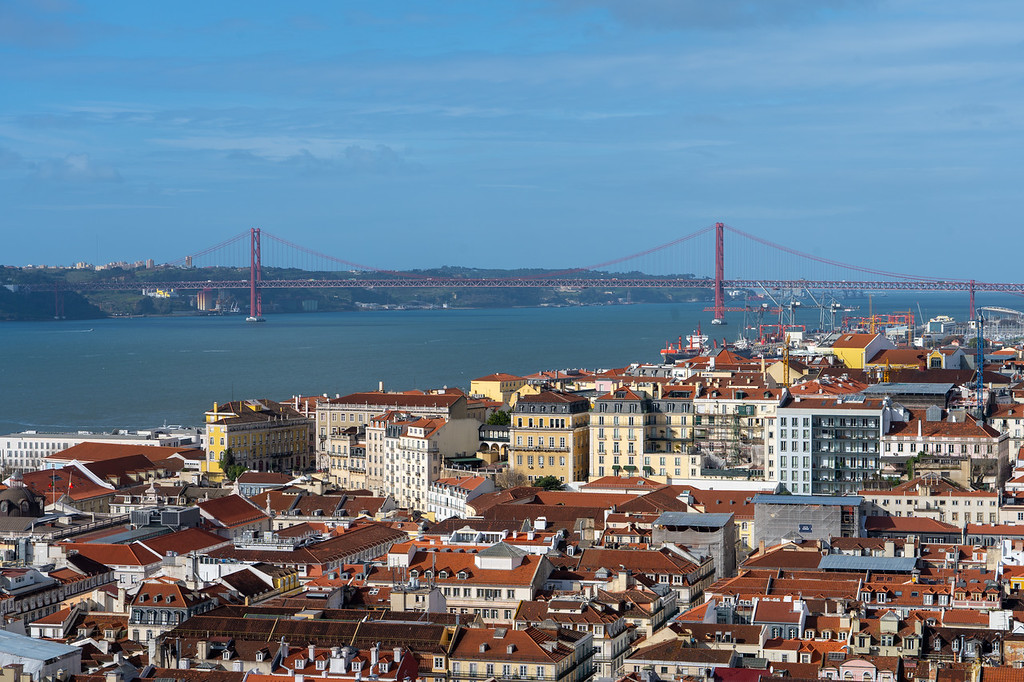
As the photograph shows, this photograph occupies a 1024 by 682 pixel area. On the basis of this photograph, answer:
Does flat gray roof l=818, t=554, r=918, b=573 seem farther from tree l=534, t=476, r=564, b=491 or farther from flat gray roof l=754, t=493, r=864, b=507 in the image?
tree l=534, t=476, r=564, b=491

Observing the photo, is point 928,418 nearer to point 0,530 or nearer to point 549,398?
point 549,398

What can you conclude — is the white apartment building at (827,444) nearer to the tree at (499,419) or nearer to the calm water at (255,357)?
the tree at (499,419)

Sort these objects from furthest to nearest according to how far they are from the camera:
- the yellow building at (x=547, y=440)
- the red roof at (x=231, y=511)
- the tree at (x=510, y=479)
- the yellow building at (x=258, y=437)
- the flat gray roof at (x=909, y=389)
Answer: the yellow building at (x=258, y=437) < the yellow building at (x=547, y=440) < the flat gray roof at (x=909, y=389) < the tree at (x=510, y=479) < the red roof at (x=231, y=511)

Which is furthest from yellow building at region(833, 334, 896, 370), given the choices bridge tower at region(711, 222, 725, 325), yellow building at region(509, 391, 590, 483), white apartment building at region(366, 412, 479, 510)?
bridge tower at region(711, 222, 725, 325)

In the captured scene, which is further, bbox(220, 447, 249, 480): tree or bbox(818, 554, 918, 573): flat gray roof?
bbox(220, 447, 249, 480): tree

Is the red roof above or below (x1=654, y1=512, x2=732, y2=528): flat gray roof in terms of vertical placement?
below

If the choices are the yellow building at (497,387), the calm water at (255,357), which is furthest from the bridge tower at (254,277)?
the yellow building at (497,387)

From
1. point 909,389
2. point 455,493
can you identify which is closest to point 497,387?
point 909,389
